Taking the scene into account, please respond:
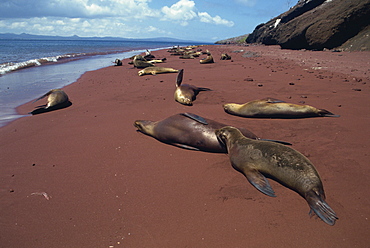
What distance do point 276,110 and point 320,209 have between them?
275 cm

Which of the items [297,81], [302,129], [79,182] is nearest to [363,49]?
[297,81]

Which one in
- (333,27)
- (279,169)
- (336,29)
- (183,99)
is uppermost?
(333,27)

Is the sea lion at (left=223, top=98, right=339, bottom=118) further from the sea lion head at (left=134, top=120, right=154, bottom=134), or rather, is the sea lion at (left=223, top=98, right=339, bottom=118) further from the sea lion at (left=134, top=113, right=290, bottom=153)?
the sea lion head at (left=134, top=120, right=154, bottom=134)

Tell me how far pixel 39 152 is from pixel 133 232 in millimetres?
2320

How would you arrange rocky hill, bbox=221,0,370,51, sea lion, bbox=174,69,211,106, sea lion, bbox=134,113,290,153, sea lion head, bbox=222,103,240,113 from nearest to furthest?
sea lion, bbox=134,113,290,153
sea lion head, bbox=222,103,240,113
sea lion, bbox=174,69,211,106
rocky hill, bbox=221,0,370,51

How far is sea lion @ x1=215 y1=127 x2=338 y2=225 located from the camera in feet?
7.18

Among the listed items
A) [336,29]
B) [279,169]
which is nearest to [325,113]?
[279,169]

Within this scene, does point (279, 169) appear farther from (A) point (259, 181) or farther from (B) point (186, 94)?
(B) point (186, 94)

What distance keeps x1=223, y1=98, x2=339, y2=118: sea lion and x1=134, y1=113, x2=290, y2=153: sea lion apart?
4.07 ft

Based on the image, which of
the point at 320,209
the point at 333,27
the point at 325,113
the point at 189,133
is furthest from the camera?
the point at 333,27

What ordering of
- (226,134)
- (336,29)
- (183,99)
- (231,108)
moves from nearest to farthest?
(226,134)
(231,108)
(183,99)
(336,29)

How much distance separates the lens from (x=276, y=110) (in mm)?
4602

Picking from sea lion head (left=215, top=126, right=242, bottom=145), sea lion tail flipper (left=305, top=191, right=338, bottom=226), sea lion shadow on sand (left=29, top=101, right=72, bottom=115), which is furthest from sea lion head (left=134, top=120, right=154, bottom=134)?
sea lion shadow on sand (left=29, top=101, right=72, bottom=115)

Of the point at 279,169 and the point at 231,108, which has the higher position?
the point at 279,169
